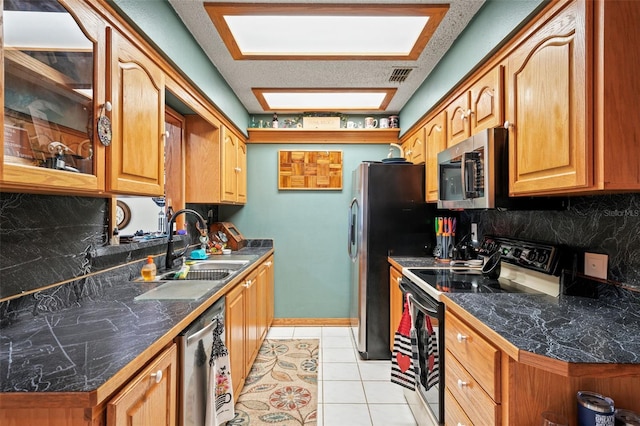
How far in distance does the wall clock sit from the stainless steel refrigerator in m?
1.81

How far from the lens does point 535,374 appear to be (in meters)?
0.99

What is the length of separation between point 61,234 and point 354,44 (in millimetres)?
2041

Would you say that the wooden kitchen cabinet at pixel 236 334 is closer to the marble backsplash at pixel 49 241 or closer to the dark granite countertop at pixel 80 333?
the dark granite countertop at pixel 80 333

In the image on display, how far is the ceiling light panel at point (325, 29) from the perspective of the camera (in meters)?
1.71

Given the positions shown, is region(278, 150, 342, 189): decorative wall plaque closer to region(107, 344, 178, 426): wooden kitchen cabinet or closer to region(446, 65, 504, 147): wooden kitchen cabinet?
region(446, 65, 504, 147): wooden kitchen cabinet

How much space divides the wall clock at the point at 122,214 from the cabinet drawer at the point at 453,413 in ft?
6.50

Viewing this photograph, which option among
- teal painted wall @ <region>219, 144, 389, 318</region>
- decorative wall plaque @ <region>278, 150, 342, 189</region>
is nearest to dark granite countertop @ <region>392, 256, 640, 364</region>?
teal painted wall @ <region>219, 144, 389, 318</region>

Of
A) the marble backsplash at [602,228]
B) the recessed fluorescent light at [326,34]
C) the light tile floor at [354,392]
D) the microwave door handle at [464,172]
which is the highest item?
the recessed fluorescent light at [326,34]

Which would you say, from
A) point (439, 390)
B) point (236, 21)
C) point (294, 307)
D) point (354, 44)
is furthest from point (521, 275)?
point (294, 307)

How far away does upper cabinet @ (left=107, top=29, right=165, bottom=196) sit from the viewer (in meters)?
1.26

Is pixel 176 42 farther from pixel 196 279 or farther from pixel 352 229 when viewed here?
pixel 352 229

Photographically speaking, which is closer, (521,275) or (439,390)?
(439,390)

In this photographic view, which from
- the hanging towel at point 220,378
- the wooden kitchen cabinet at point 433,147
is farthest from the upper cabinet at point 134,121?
the wooden kitchen cabinet at point 433,147

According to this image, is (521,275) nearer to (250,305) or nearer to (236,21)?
(250,305)
